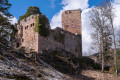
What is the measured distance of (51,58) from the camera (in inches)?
768

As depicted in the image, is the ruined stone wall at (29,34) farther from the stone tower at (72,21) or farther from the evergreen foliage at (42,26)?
the stone tower at (72,21)

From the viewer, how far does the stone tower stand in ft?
109

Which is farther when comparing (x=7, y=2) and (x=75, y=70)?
(x=75, y=70)

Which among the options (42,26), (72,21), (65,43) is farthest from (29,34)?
(72,21)

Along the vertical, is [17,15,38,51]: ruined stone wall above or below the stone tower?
below

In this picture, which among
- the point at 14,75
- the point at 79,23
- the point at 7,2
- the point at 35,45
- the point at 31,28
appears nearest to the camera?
the point at 14,75

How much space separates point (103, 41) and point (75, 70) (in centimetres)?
634

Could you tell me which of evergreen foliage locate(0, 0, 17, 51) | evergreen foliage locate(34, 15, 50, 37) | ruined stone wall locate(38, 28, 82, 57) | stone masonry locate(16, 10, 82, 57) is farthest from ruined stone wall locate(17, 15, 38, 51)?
evergreen foliage locate(0, 0, 17, 51)

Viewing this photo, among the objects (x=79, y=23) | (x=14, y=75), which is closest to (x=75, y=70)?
(x=14, y=75)

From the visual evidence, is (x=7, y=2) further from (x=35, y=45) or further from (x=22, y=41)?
(x=22, y=41)

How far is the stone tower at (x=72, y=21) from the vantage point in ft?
109

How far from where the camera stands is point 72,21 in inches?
1314

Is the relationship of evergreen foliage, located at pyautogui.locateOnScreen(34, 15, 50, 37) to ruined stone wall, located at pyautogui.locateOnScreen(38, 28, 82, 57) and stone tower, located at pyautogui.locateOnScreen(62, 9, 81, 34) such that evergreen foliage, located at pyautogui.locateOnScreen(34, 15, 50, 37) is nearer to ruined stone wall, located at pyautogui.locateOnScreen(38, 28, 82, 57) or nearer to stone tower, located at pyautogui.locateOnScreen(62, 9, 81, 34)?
ruined stone wall, located at pyautogui.locateOnScreen(38, 28, 82, 57)

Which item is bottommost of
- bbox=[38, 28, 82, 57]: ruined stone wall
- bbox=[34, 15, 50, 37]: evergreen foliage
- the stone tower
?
bbox=[38, 28, 82, 57]: ruined stone wall
